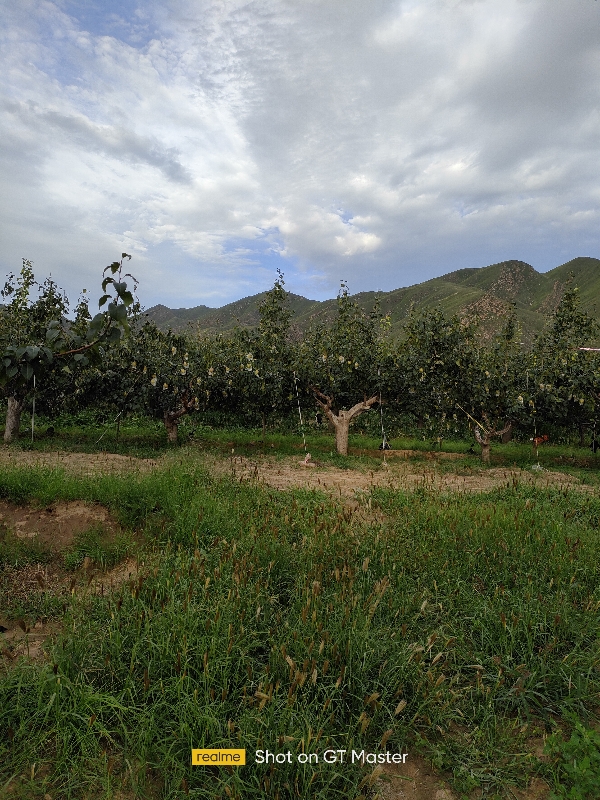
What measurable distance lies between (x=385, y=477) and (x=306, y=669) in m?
9.17

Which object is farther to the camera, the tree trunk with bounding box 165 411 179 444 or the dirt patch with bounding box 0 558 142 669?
the tree trunk with bounding box 165 411 179 444

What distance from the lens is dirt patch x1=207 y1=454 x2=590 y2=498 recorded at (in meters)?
10.1

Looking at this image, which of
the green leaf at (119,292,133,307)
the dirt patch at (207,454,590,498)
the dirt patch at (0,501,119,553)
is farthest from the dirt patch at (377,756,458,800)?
the dirt patch at (207,454,590,498)

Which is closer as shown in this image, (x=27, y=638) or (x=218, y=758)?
(x=218, y=758)

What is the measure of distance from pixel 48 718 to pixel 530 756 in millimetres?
2932

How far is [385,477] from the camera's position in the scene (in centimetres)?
1188

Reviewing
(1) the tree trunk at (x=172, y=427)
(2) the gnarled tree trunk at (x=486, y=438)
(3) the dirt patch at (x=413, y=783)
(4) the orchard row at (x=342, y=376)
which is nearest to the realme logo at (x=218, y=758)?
(3) the dirt patch at (x=413, y=783)

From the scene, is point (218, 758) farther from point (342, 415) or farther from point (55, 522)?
point (342, 415)

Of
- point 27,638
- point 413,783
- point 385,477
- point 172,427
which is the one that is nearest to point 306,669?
point 413,783

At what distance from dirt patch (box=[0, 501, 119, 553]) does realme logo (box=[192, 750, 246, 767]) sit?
3.72m

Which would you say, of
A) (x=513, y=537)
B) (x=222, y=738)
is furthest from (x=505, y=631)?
(x=222, y=738)

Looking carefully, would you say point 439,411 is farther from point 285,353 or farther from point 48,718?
point 48,718

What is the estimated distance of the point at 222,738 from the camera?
8.46 ft

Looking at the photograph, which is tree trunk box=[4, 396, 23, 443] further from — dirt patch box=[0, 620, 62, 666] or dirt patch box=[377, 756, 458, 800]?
dirt patch box=[377, 756, 458, 800]
